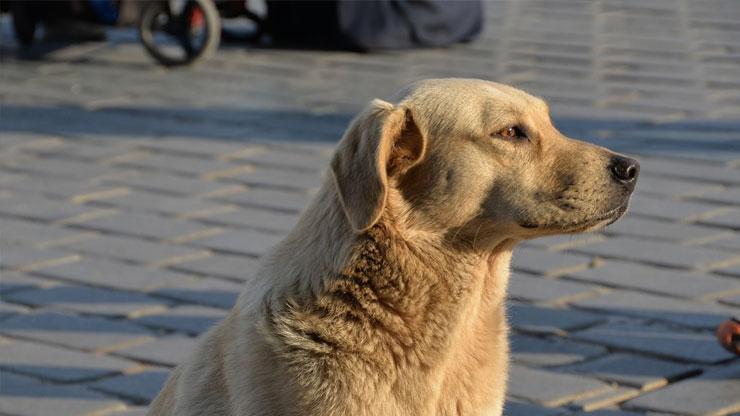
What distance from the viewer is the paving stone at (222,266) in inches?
223

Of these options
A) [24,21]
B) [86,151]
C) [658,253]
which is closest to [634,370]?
[658,253]

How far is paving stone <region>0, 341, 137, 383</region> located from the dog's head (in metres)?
1.73

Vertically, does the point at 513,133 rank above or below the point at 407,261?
above

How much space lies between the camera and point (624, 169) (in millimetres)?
3494

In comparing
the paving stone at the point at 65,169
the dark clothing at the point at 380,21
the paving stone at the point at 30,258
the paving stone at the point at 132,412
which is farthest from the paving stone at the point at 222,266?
the dark clothing at the point at 380,21

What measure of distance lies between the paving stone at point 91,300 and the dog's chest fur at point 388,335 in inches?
81.6

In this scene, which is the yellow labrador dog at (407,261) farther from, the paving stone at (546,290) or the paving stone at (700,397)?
the paving stone at (546,290)

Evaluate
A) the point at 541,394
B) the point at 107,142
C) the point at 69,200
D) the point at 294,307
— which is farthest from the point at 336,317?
the point at 107,142

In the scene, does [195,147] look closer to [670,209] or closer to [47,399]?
[670,209]

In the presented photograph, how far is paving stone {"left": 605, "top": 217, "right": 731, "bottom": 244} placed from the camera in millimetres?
5996

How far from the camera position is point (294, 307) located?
3.34m

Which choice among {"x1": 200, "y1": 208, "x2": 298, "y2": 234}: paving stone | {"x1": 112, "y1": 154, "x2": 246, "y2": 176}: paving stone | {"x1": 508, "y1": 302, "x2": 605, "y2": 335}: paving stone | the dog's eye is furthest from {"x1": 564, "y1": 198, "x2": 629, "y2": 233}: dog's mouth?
{"x1": 112, "y1": 154, "x2": 246, "y2": 176}: paving stone

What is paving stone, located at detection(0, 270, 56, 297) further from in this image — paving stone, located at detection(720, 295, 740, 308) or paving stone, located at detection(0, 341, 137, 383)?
paving stone, located at detection(720, 295, 740, 308)

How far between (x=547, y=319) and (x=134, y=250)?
190 cm
